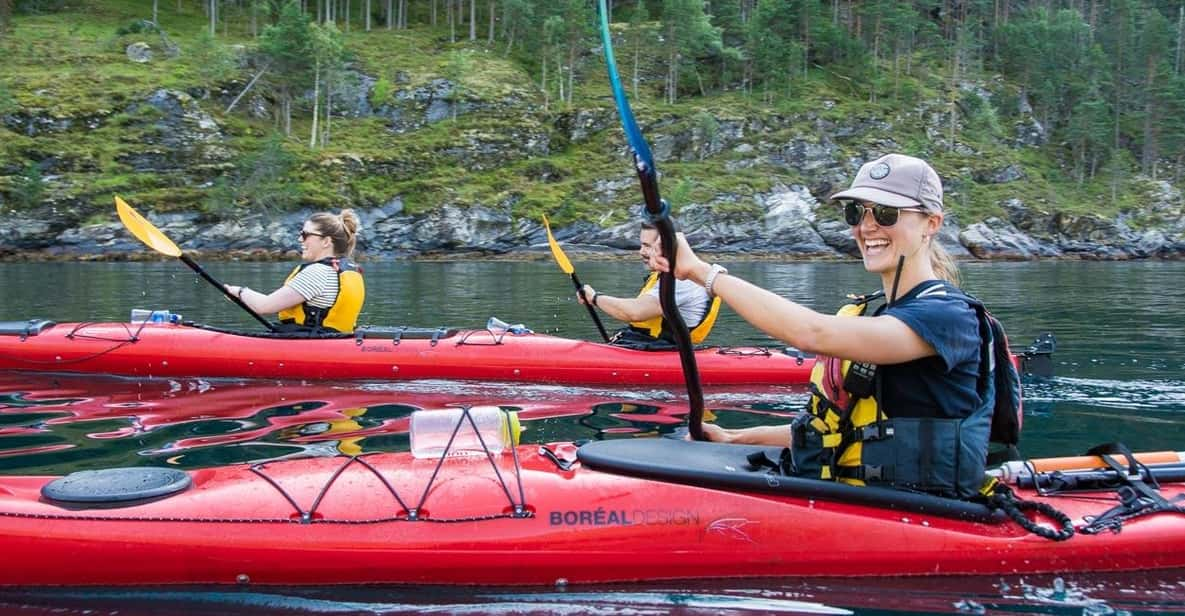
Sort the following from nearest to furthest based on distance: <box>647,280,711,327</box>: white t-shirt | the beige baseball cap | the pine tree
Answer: the beige baseball cap, <box>647,280,711,327</box>: white t-shirt, the pine tree

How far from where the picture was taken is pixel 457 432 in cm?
400

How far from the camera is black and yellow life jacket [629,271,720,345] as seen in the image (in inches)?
321

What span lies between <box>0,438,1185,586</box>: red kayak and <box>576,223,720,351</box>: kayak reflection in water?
13.4 ft

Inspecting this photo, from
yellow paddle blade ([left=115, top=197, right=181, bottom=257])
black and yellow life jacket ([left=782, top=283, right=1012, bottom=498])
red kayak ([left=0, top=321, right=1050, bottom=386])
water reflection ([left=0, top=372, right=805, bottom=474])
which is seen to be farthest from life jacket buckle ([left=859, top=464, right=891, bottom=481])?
yellow paddle blade ([left=115, top=197, right=181, bottom=257])

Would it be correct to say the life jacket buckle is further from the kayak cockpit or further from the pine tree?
the pine tree

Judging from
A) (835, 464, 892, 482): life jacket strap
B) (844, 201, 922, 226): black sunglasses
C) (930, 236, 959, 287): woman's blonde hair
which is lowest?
(835, 464, 892, 482): life jacket strap

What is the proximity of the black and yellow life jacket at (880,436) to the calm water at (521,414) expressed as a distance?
1.48ft

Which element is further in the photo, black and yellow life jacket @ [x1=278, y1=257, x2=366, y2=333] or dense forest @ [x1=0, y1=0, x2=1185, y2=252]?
dense forest @ [x1=0, y1=0, x2=1185, y2=252]

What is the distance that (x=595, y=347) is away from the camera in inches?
335

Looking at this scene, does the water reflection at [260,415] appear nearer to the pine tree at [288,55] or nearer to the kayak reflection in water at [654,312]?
the kayak reflection in water at [654,312]

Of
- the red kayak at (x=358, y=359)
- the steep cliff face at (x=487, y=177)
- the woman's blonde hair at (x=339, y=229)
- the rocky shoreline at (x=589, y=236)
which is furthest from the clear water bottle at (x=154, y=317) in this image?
the steep cliff face at (x=487, y=177)

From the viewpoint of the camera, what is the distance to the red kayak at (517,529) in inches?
134

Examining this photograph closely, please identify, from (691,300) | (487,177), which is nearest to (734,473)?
(691,300)

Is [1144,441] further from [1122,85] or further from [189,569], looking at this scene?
[1122,85]
